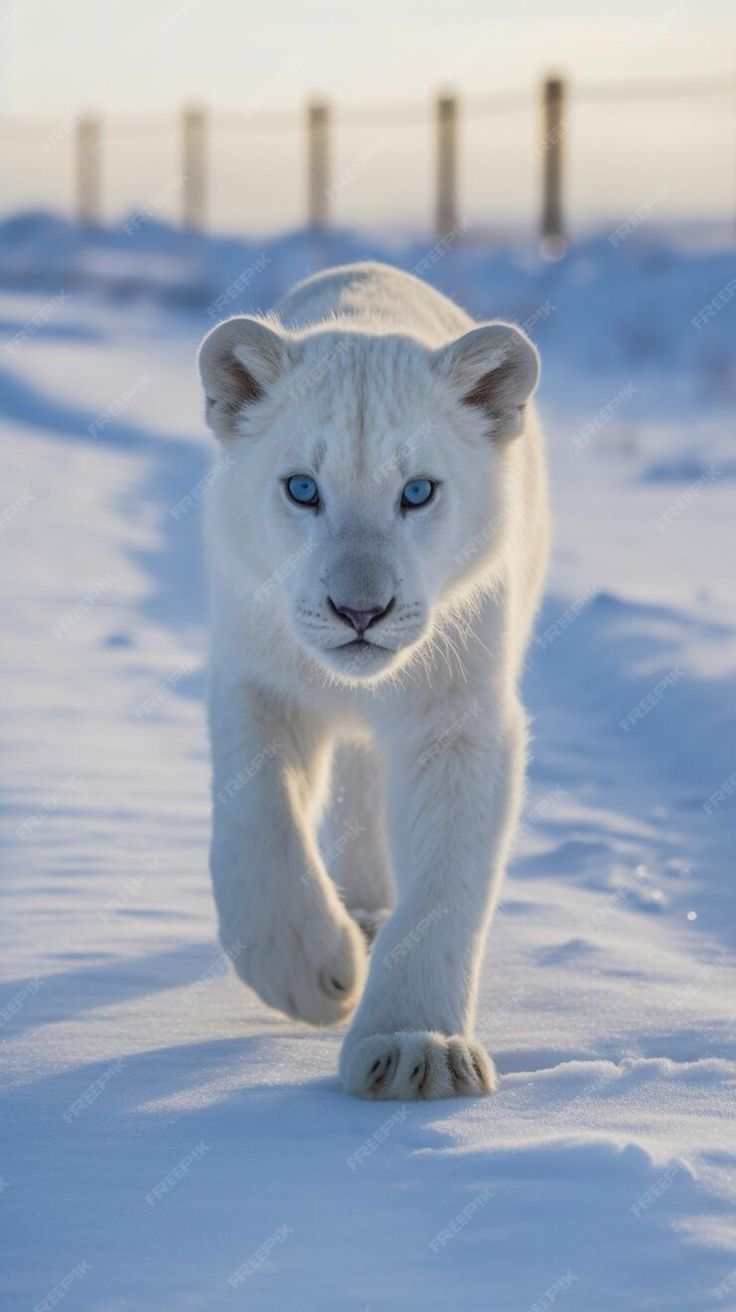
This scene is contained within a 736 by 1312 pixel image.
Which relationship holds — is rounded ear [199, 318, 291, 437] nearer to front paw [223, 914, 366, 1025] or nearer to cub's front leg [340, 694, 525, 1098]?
cub's front leg [340, 694, 525, 1098]

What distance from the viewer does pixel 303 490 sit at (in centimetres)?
349

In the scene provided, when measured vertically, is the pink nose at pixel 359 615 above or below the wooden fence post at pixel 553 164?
A: below

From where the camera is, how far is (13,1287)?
2.23m

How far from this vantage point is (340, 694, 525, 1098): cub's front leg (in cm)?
316

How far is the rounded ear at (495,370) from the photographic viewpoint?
148 inches

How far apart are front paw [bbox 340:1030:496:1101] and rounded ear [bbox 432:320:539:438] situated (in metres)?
1.32

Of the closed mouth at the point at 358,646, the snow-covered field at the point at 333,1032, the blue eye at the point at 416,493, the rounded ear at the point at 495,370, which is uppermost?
the rounded ear at the point at 495,370

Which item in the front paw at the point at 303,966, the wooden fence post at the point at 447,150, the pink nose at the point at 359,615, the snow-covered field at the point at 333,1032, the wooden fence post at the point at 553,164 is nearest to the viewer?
the snow-covered field at the point at 333,1032

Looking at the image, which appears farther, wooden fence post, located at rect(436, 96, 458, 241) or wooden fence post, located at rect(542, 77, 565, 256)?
wooden fence post, located at rect(436, 96, 458, 241)

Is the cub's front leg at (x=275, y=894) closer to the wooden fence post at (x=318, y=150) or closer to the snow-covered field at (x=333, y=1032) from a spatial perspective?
the snow-covered field at (x=333, y=1032)

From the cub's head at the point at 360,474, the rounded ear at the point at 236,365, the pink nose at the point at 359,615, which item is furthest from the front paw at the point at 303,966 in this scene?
the rounded ear at the point at 236,365

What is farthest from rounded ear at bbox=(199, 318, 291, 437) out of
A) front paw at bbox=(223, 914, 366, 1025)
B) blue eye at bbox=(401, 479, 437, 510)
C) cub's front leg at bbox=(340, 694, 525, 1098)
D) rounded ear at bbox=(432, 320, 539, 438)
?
front paw at bbox=(223, 914, 366, 1025)

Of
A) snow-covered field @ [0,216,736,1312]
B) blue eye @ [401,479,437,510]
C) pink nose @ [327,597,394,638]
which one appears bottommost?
snow-covered field @ [0,216,736,1312]

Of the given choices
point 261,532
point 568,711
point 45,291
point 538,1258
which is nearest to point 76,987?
point 261,532
